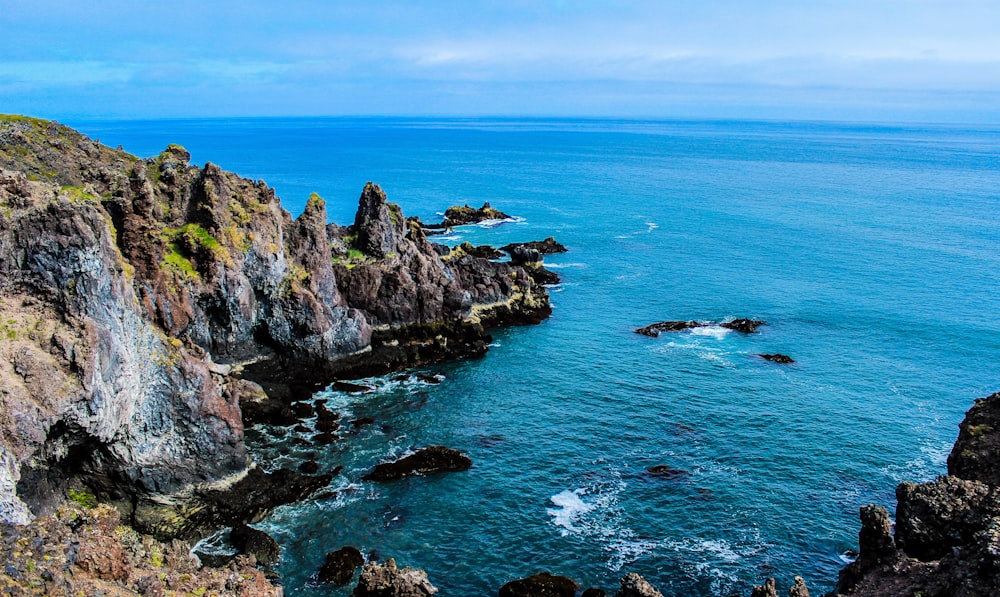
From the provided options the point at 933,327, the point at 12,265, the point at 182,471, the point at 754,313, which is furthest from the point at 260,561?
the point at 933,327

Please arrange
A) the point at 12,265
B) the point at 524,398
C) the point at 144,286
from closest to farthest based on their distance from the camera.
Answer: the point at 12,265, the point at 144,286, the point at 524,398

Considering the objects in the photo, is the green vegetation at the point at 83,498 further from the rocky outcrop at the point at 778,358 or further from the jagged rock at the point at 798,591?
the rocky outcrop at the point at 778,358

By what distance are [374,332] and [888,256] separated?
88231mm

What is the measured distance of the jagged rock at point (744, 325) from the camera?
81.4m

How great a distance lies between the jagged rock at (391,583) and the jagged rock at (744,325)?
55854 mm

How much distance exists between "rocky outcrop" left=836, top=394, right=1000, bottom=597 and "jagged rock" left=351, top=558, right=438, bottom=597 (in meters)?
22.1

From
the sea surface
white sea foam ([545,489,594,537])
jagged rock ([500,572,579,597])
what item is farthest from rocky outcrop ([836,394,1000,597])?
white sea foam ([545,489,594,537])

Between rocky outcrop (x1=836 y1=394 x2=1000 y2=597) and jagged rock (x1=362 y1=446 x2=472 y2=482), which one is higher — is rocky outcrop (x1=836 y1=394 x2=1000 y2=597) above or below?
above

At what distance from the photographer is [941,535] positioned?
31984 millimetres

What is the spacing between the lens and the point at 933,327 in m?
81.1

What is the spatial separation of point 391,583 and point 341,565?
14.5 ft

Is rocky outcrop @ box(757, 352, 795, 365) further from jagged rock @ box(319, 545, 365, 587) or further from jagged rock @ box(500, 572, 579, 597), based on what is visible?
jagged rock @ box(319, 545, 365, 587)

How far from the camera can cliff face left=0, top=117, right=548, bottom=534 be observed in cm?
3775

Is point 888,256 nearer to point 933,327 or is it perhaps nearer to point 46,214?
point 933,327
